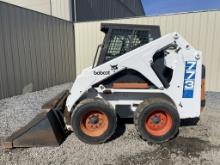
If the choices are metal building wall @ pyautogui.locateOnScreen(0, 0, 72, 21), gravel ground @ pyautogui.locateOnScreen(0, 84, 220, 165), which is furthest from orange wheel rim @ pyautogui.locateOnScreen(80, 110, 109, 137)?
metal building wall @ pyautogui.locateOnScreen(0, 0, 72, 21)

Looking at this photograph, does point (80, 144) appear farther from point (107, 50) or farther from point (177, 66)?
point (177, 66)

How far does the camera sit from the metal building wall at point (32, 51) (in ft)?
21.4

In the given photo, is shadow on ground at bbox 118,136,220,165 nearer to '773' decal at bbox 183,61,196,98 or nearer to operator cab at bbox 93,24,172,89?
'773' decal at bbox 183,61,196,98

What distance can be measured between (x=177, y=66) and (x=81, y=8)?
8.46 m

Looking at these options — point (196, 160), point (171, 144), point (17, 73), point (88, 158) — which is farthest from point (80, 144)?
point (17, 73)

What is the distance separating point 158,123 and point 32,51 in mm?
5807

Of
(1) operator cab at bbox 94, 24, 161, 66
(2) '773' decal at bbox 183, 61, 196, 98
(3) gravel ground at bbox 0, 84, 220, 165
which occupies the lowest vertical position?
(3) gravel ground at bbox 0, 84, 220, 165

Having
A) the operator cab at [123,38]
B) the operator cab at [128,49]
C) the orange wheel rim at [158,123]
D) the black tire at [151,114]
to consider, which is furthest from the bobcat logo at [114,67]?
the orange wheel rim at [158,123]

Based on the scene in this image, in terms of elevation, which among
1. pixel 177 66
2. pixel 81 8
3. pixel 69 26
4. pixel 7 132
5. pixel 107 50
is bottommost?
pixel 7 132

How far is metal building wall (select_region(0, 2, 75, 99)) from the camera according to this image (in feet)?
21.4

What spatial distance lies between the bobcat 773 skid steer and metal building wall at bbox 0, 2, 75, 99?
11.1 ft

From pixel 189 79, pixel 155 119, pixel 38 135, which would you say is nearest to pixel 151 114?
pixel 155 119

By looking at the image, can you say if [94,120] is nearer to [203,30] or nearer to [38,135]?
[38,135]

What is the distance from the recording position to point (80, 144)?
3.55 metres
